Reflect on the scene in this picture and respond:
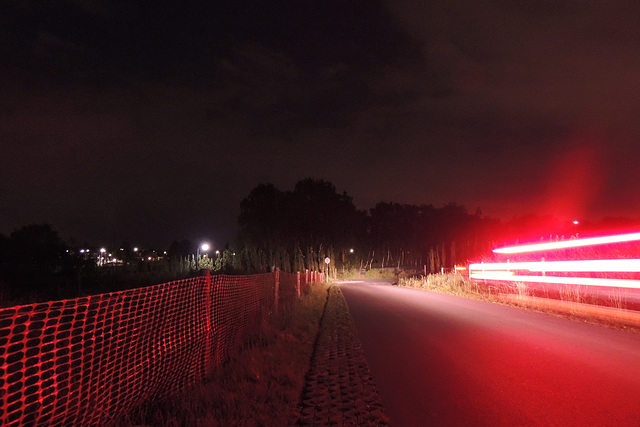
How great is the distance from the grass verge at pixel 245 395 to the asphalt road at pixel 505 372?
1.25 metres

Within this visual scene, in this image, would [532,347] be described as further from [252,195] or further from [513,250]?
[252,195]

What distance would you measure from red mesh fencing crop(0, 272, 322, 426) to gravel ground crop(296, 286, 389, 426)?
5.48 ft

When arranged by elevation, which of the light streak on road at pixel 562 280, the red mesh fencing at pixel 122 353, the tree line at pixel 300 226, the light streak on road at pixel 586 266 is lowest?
the red mesh fencing at pixel 122 353

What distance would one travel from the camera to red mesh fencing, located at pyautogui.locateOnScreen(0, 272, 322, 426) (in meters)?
4.21

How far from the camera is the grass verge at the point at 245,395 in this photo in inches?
190

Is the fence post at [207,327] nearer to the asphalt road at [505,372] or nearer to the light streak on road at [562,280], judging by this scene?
the asphalt road at [505,372]

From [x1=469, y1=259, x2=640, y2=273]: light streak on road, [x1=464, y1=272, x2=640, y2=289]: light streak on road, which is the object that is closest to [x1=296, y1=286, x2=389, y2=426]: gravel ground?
[x1=464, y1=272, x2=640, y2=289]: light streak on road

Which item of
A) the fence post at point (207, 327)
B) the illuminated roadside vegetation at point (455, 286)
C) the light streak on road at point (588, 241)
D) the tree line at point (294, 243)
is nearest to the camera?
the fence post at point (207, 327)

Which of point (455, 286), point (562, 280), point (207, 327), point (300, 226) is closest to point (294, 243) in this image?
point (300, 226)

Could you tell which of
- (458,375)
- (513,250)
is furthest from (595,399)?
(513,250)

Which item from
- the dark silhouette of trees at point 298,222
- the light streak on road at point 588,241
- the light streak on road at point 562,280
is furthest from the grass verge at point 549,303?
the dark silhouette of trees at point 298,222

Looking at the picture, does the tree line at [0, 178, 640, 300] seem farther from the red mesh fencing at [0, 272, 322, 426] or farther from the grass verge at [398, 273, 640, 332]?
the red mesh fencing at [0, 272, 322, 426]

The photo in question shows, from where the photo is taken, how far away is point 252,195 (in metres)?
56.7

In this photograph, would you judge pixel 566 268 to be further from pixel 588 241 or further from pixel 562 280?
pixel 588 241
